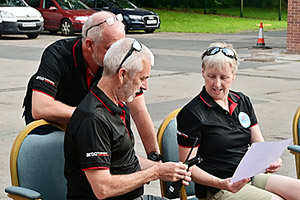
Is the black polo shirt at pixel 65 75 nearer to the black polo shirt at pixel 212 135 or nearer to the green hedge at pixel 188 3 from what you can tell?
the black polo shirt at pixel 212 135

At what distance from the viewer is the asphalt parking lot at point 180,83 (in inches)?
325

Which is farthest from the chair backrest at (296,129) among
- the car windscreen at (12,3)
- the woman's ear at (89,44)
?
the car windscreen at (12,3)

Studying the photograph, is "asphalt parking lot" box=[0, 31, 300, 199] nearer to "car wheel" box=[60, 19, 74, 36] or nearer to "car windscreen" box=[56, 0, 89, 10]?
"car wheel" box=[60, 19, 74, 36]

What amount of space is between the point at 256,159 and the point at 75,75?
1408 mm

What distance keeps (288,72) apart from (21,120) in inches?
287

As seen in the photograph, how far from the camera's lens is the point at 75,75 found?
4227mm

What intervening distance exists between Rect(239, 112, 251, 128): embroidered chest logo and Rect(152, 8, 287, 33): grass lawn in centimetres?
1569

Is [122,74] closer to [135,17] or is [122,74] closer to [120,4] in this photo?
[135,17]

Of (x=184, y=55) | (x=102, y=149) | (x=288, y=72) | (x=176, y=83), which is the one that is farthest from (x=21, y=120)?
(x=184, y=55)

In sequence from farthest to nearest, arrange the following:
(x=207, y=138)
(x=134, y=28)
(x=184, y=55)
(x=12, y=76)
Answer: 1. (x=134, y=28)
2. (x=184, y=55)
3. (x=12, y=76)
4. (x=207, y=138)

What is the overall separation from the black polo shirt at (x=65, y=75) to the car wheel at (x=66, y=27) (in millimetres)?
20233

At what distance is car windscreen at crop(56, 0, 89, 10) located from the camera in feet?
82.5

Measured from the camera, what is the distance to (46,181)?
3631mm

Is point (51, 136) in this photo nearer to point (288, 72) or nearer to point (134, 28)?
point (288, 72)
